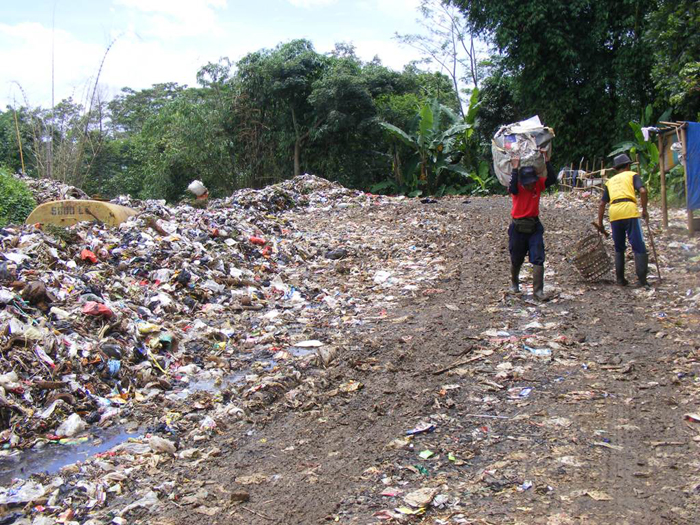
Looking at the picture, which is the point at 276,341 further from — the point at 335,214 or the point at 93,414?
the point at 335,214

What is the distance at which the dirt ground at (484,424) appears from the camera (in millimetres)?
2428

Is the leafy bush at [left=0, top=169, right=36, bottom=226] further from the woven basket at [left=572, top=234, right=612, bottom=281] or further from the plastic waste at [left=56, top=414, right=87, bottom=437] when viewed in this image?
the woven basket at [left=572, top=234, right=612, bottom=281]

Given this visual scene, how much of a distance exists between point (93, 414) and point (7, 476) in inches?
29.0

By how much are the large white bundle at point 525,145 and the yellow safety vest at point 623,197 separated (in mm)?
935

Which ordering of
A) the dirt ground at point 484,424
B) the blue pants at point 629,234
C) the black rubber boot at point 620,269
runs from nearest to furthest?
the dirt ground at point 484,424 → the blue pants at point 629,234 → the black rubber boot at point 620,269

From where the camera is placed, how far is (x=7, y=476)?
10.5 feet

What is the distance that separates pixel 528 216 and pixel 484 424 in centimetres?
265

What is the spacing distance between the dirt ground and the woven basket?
0.59 ft

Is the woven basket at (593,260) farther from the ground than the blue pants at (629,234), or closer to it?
closer to it

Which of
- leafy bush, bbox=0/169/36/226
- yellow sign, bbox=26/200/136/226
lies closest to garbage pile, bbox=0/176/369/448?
yellow sign, bbox=26/200/136/226

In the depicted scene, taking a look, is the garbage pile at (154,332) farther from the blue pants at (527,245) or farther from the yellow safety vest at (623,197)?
the yellow safety vest at (623,197)

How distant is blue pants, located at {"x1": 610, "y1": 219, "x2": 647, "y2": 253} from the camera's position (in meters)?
5.48

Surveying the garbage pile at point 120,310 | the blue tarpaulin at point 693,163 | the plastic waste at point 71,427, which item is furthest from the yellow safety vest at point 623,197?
the plastic waste at point 71,427

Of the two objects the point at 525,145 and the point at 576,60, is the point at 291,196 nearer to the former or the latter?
the point at 576,60
